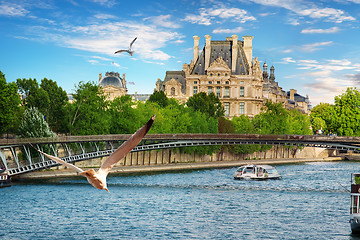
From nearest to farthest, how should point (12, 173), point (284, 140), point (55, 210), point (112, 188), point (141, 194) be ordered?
point (55, 210) → point (141, 194) → point (112, 188) → point (12, 173) → point (284, 140)

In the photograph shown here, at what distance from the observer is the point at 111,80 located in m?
166

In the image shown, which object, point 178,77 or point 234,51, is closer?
point 234,51

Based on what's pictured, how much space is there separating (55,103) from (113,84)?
A: 83887 millimetres

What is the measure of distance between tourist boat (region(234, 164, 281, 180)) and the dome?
9234cm

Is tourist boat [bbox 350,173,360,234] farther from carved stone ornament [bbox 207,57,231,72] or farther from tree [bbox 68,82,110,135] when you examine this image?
Result: carved stone ornament [bbox 207,57,231,72]

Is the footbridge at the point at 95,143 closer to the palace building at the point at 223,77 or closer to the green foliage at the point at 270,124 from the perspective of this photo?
the green foliage at the point at 270,124

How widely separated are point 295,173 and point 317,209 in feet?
126

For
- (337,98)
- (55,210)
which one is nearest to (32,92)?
(55,210)

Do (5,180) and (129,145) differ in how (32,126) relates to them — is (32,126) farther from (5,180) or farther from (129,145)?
(129,145)

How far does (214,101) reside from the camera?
421 ft

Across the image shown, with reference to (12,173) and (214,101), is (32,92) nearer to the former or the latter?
(12,173)

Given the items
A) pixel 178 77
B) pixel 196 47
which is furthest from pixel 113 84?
pixel 196 47

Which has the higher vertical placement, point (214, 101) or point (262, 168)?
point (214, 101)

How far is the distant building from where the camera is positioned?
162000mm
